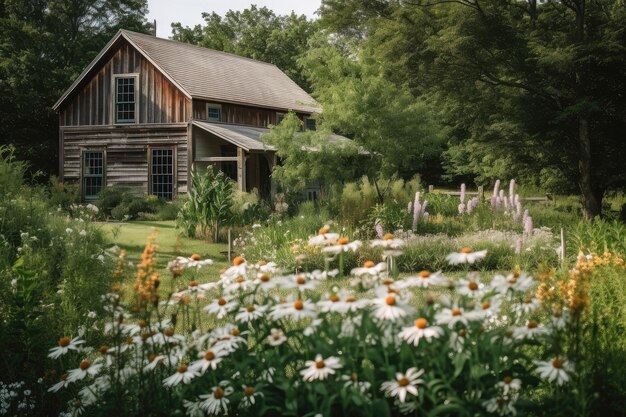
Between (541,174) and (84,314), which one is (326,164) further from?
(84,314)

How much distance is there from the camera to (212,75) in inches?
993

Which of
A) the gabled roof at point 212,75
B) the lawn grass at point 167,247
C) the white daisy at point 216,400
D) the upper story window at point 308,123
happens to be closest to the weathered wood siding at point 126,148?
the gabled roof at point 212,75

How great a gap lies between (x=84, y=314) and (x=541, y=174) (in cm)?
1602

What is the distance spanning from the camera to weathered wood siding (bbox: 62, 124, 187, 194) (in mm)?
23188

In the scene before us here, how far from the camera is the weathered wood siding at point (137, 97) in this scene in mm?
23172

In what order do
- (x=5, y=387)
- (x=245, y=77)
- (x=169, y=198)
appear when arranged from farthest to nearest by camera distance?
(x=245, y=77) < (x=169, y=198) < (x=5, y=387)

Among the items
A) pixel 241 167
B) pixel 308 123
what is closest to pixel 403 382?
pixel 241 167

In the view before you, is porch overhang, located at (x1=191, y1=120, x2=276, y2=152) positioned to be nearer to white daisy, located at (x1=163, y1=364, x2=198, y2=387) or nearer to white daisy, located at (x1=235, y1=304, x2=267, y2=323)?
white daisy, located at (x1=235, y1=304, x2=267, y2=323)

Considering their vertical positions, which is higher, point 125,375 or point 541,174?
point 541,174

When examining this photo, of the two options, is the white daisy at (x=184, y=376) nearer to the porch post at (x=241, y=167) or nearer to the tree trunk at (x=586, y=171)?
the tree trunk at (x=586, y=171)

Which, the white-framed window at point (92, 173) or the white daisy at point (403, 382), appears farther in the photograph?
the white-framed window at point (92, 173)

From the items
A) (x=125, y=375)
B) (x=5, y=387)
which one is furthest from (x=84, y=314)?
(x=125, y=375)

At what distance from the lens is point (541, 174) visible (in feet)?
63.2

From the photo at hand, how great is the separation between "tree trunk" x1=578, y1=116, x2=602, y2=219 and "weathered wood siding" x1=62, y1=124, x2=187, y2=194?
1295 centimetres
